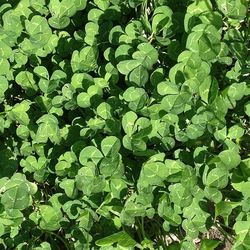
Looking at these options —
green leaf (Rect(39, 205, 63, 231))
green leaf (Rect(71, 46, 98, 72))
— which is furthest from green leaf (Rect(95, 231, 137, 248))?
green leaf (Rect(71, 46, 98, 72))

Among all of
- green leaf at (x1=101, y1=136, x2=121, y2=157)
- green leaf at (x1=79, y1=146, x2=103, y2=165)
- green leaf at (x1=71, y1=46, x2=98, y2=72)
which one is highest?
green leaf at (x1=71, y1=46, x2=98, y2=72)

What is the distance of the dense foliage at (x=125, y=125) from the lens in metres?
2.26

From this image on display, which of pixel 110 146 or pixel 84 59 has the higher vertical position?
pixel 84 59

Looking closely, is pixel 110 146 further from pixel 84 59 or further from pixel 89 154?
pixel 84 59

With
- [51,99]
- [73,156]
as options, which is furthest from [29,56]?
[73,156]

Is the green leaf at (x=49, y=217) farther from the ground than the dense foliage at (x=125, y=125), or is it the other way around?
the dense foliage at (x=125, y=125)

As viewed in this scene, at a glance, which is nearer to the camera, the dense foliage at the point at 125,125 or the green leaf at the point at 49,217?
the dense foliage at the point at 125,125

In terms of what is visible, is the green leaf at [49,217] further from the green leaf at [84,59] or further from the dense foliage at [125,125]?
the green leaf at [84,59]

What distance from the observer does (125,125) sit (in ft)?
7.54

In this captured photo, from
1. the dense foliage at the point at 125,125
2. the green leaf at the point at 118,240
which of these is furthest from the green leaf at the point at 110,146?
the green leaf at the point at 118,240

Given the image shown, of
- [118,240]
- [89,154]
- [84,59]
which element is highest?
[84,59]

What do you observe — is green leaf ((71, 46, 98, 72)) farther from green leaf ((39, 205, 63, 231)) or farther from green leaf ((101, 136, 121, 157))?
green leaf ((39, 205, 63, 231))

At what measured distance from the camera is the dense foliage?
226cm

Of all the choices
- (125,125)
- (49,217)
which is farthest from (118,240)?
(125,125)
